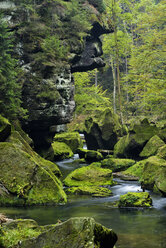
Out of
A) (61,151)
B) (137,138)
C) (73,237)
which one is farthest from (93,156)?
(73,237)

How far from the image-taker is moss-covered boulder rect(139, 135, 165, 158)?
19.9 metres

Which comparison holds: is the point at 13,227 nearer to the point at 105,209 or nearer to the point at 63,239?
the point at 63,239

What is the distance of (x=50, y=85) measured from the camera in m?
19.4

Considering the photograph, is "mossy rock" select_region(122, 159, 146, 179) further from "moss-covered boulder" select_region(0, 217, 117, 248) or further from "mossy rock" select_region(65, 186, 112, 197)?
"moss-covered boulder" select_region(0, 217, 117, 248)

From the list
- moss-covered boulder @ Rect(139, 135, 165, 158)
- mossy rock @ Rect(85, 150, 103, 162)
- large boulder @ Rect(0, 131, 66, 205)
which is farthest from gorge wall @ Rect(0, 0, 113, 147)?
large boulder @ Rect(0, 131, 66, 205)

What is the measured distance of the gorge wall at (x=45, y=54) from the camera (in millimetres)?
19266

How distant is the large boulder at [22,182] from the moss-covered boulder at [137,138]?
1111 centimetres

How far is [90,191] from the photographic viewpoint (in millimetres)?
13477

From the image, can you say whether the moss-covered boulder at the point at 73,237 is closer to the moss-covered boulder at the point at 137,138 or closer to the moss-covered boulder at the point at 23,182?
the moss-covered boulder at the point at 23,182

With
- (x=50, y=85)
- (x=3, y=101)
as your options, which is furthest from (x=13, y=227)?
(x=50, y=85)

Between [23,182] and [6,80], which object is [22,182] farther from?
[6,80]

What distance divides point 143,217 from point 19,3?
17.1 m

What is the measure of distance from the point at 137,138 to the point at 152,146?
66.6 inches

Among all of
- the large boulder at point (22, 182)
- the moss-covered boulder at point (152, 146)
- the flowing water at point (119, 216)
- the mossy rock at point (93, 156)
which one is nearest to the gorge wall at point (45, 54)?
the mossy rock at point (93, 156)
